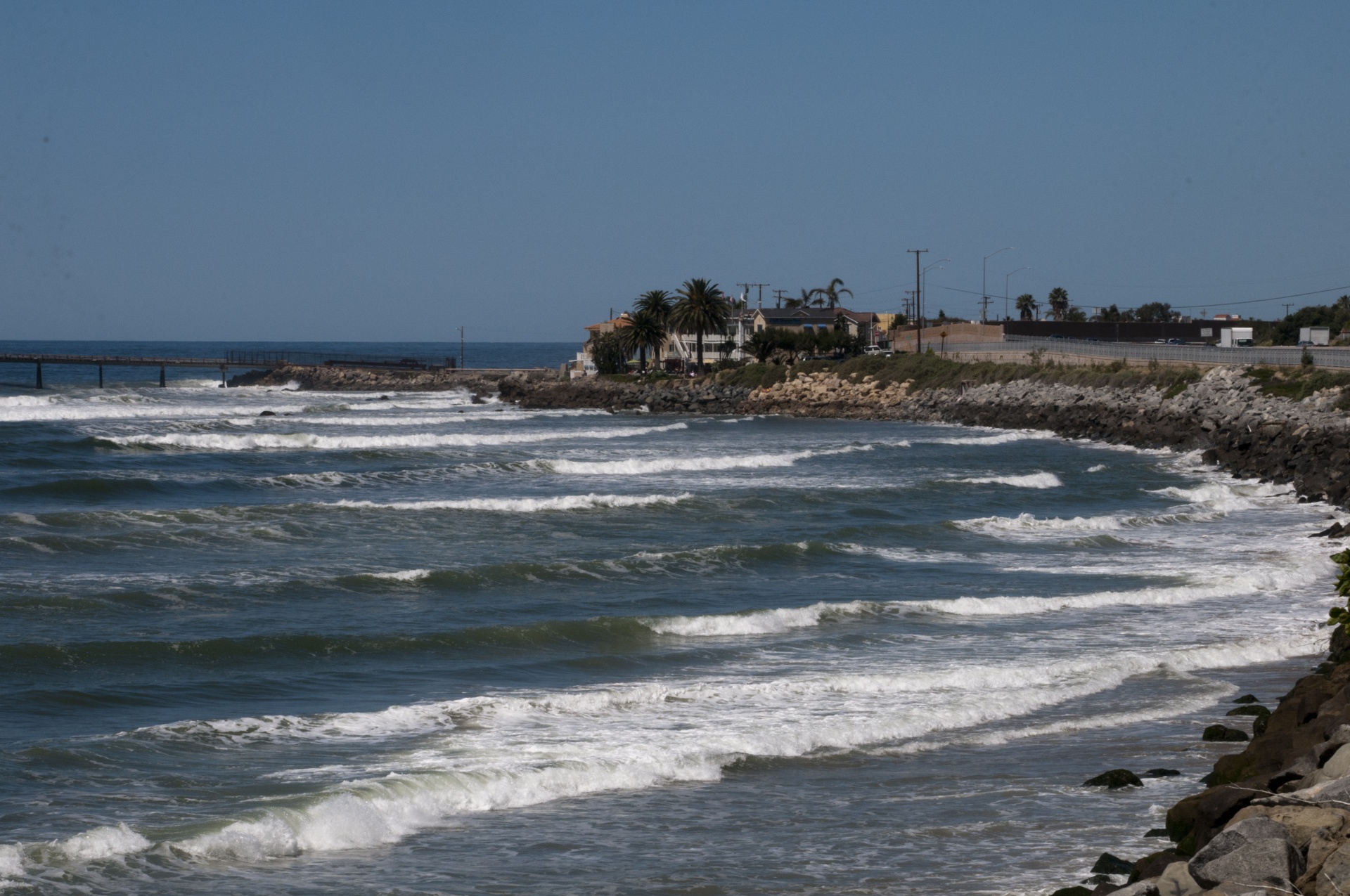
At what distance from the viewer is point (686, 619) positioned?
19797 millimetres

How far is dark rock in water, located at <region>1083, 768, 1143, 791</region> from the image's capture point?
37.9 ft

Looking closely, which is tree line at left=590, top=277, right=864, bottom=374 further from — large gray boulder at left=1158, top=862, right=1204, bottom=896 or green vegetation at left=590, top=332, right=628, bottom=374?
large gray boulder at left=1158, top=862, right=1204, bottom=896

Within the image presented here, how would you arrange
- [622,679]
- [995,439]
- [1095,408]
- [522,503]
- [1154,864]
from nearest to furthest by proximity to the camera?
[1154,864]
[622,679]
[522,503]
[995,439]
[1095,408]

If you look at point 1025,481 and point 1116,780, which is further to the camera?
point 1025,481

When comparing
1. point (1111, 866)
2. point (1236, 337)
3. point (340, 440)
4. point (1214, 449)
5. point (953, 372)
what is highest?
point (1236, 337)

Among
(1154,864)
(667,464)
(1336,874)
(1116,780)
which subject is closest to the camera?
(1336,874)

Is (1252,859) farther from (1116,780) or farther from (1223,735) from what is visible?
(1223,735)

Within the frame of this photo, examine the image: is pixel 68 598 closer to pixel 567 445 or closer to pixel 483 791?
pixel 483 791

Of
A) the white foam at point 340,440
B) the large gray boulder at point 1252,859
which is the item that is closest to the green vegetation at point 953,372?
the white foam at point 340,440

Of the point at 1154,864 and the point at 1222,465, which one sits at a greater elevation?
the point at 1222,465

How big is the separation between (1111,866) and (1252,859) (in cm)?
225

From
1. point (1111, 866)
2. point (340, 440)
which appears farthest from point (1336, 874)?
point (340, 440)

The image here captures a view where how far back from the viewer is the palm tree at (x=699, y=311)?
100750 millimetres

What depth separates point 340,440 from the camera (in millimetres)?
59406
